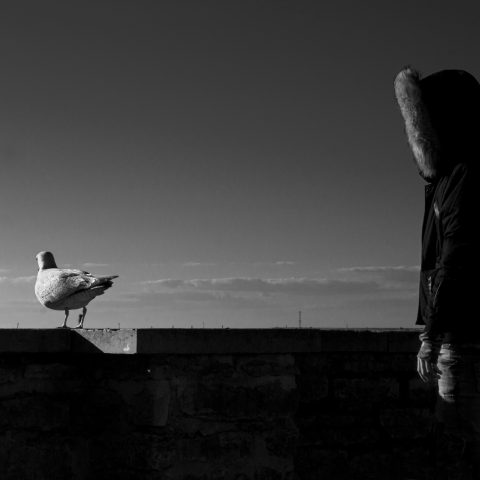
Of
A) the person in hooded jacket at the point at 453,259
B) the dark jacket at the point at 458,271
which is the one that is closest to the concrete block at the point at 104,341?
the person in hooded jacket at the point at 453,259

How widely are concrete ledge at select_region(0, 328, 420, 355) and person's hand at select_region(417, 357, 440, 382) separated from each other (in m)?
1.42

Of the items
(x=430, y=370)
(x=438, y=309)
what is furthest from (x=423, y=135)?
(x=430, y=370)

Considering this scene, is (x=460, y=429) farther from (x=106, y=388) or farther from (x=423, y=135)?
(x=106, y=388)

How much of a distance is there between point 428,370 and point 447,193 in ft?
2.56

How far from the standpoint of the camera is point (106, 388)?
4793mm

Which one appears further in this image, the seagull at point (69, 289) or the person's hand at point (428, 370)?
the seagull at point (69, 289)

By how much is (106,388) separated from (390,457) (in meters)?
1.86

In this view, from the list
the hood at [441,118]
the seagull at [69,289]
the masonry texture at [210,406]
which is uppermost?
the hood at [441,118]

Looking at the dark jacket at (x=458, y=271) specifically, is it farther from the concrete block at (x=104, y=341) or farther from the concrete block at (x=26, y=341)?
the concrete block at (x=26, y=341)

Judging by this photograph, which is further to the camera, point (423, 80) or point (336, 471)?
point (336, 471)

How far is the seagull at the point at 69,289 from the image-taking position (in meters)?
6.75

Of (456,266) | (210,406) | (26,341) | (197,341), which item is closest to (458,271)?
(456,266)

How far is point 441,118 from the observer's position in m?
3.70

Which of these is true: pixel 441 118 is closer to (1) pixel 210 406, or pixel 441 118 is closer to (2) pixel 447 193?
(2) pixel 447 193
